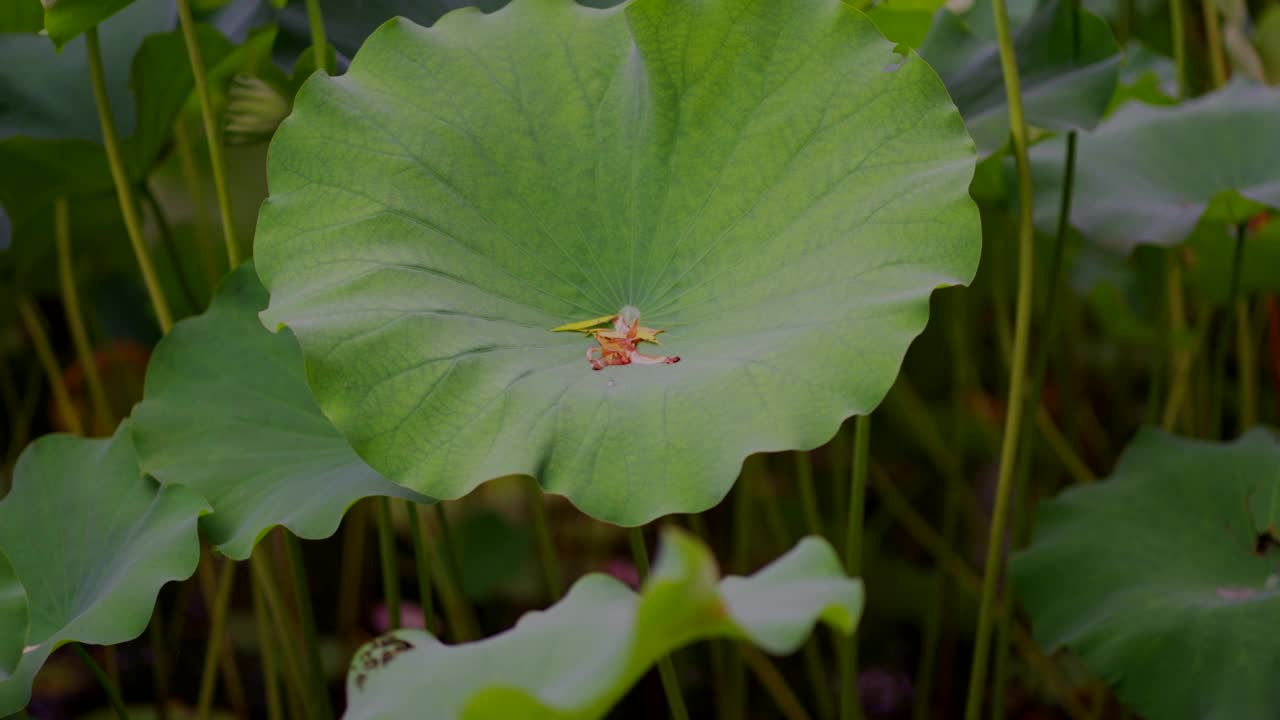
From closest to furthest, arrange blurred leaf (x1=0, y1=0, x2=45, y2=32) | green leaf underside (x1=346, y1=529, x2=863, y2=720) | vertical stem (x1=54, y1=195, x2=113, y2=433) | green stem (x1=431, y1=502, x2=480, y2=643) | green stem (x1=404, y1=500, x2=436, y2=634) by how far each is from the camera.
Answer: green leaf underside (x1=346, y1=529, x2=863, y2=720)
green stem (x1=404, y1=500, x2=436, y2=634)
green stem (x1=431, y1=502, x2=480, y2=643)
blurred leaf (x1=0, y1=0, x2=45, y2=32)
vertical stem (x1=54, y1=195, x2=113, y2=433)

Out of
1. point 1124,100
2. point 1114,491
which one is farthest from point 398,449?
point 1124,100

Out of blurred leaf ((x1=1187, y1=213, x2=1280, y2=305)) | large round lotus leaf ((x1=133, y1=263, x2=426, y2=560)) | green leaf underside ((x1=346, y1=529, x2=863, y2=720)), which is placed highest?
blurred leaf ((x1=1187, y1=213, x2=1280, y2=305))

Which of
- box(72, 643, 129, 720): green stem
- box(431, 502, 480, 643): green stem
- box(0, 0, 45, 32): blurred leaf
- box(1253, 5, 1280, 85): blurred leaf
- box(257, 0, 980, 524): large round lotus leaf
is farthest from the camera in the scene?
box(1253, 5, 1280, 85): blurred leaf

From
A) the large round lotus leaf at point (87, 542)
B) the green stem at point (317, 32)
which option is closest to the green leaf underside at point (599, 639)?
the large round lotus leaf at point (87, 542)

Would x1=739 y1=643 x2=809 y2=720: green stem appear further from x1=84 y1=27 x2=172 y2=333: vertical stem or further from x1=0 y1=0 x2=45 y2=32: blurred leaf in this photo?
x1=0 y1=0 x2=45 y2=32: blurred leaf

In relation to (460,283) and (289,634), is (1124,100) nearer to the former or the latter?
(460,283)

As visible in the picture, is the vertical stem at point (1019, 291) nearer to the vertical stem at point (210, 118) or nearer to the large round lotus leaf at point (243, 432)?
the large round lotus leaf at point (243, 432)

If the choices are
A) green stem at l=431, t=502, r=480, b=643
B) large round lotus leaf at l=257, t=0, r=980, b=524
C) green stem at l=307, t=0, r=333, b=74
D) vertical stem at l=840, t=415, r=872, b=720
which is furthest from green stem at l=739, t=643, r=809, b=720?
green stem at l=307, t=0, r=333, b=74
